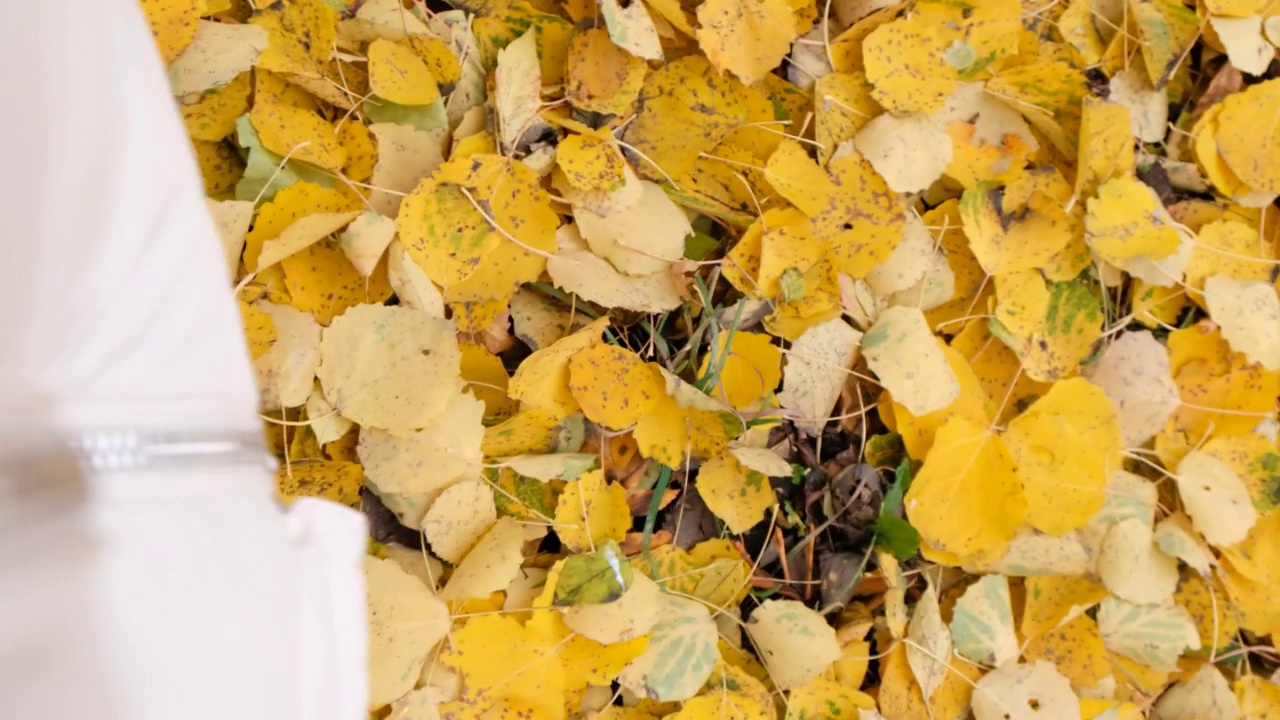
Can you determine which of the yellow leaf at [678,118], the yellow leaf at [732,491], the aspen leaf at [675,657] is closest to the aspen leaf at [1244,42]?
the yellow leaf at [678,118]

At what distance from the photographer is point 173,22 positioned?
543 mm

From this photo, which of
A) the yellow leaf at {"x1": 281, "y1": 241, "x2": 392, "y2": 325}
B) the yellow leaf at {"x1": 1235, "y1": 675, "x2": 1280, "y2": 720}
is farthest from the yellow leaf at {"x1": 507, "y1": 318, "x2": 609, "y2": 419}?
the yellow leaf at {"x1": 1235, "y1": 675, "x2": 1280, "y2": 720}

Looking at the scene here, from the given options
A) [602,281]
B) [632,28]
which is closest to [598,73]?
[632,28]

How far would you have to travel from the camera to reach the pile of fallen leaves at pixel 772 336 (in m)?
0.59

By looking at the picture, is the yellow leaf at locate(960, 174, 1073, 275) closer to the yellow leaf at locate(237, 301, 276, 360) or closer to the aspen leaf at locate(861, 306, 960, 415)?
the aspen leaf at locate(861, 306, 960, 415)

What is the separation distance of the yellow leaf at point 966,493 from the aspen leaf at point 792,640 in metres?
0.11

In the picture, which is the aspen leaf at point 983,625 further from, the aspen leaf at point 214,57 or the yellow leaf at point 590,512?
the aspen leaf at point 214,57

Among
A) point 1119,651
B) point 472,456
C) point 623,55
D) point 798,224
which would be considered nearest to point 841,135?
point 798,224

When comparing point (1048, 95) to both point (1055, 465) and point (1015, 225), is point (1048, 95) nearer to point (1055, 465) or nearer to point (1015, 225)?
point (1015, 225)

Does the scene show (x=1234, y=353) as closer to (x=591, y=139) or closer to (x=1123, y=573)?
(x=1123, y=573)

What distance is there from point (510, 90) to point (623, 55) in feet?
0.28

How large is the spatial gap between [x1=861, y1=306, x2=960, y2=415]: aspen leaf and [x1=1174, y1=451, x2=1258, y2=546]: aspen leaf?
265 mm

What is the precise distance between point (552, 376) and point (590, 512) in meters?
0.10

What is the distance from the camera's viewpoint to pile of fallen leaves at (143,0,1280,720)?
1.93ft
